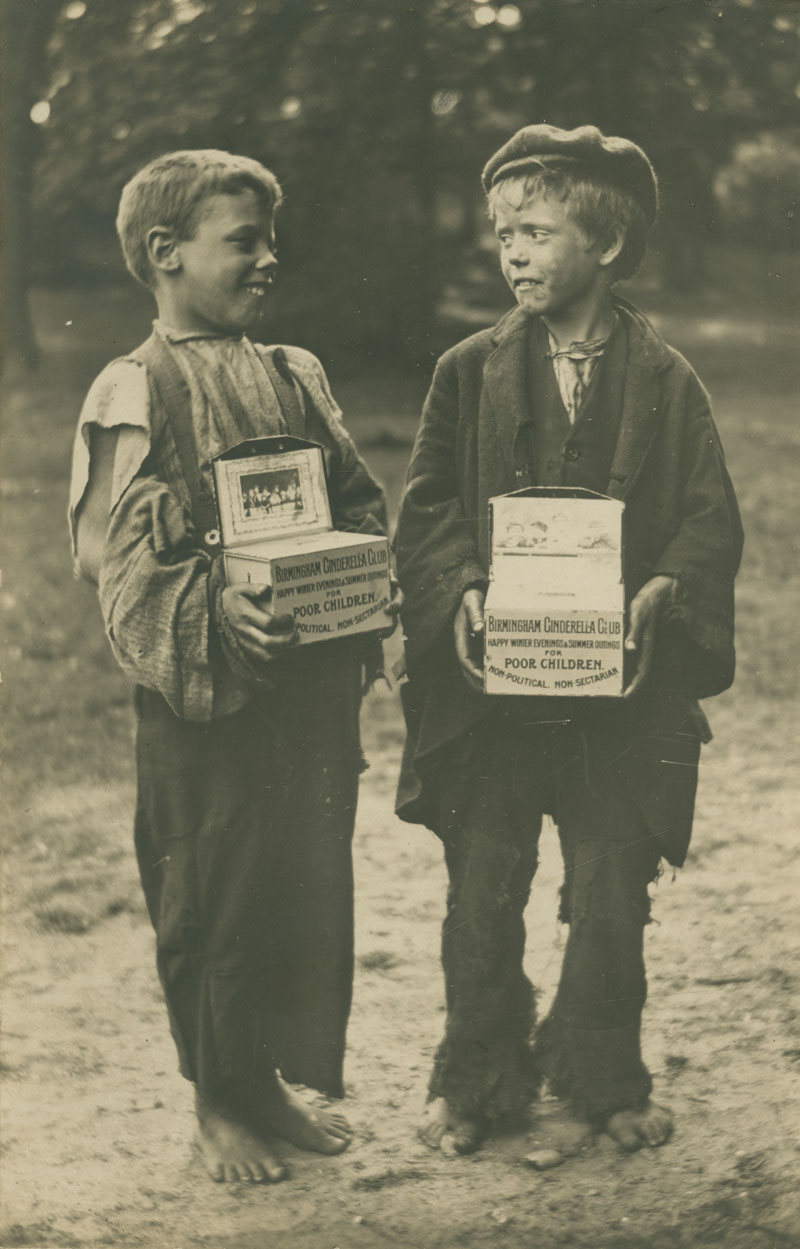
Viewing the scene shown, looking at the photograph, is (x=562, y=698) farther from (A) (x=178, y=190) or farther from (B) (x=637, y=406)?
(A) (x=178, y=190)

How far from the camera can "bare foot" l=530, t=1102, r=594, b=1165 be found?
12.0 ft

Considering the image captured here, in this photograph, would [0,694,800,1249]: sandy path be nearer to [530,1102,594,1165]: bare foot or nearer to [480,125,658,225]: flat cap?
[530,1102,594,1165]: bare foot

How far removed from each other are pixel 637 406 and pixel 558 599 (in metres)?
0.51

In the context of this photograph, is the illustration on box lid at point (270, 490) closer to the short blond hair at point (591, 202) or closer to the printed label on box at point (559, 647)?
the printed label on box at point (559, 647)

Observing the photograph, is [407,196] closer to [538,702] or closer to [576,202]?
[576,202]

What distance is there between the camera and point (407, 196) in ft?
11.9

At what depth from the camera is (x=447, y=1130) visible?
3707 millimetres

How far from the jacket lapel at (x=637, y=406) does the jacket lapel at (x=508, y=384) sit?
24 centimetres

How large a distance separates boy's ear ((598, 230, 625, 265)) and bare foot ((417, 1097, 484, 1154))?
2.18 m

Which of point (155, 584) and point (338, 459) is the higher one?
point (338, 459)

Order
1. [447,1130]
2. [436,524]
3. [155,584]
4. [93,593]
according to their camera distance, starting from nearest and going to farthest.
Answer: [155,584], [436,524], [447,1130], [93,593]

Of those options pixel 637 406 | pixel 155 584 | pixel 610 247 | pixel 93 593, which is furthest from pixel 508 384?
pixel 93 593

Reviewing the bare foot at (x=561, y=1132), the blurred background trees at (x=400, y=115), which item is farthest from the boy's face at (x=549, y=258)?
the bare foot at (x=561, y=1132)

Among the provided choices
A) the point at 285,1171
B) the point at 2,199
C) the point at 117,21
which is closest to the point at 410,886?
the point at 285,1171
